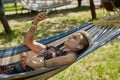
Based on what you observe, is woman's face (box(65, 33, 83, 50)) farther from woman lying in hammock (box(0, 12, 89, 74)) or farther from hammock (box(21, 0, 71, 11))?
hammock (box(21, 0, 71, 11))

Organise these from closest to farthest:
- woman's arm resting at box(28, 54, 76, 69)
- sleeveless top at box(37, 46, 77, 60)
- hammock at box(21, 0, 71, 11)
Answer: woman's arm resting at box(28, 54, 76, 69)
sleeveless top at box(37, 46, 77, 60)
hammock at box(21, 0, 71, 11)

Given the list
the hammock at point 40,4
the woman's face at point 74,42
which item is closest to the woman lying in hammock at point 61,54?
the woman's face at point 74,42

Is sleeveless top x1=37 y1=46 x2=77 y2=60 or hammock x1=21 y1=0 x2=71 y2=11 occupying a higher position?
sleeveless top x1=37 y1=46 x2=77 y2=60

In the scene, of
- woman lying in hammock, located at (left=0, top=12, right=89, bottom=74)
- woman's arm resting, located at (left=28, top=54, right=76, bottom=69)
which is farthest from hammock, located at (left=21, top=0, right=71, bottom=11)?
woman's arm resting, located at (left=28, top=54, right=76, bottom=69)

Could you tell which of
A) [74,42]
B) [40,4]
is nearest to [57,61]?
[74,42]

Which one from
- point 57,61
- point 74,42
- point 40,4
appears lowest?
point 40,4

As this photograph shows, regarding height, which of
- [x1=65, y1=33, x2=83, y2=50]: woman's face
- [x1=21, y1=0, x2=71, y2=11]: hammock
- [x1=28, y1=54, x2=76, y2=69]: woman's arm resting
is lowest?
[x1=21, y1=0, x2=71, y2=11]: hammock

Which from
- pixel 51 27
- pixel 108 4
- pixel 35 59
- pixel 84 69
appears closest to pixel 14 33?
pixel 51 27

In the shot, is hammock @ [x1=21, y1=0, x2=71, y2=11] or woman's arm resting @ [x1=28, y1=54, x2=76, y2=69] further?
hammock @ [x1=21, y1=0, x2=71, y2=11]

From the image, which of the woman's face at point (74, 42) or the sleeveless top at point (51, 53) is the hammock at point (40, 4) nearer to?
the sleeveless top at point (51, 53)

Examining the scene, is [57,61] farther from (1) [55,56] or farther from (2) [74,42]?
(2) [74,42]

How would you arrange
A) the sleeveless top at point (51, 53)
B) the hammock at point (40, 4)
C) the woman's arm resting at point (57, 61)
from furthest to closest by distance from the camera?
the hammock at point (40, 4)
the sleeveless top at point (51, 53)
the woman's arm resting at point (57, 61)

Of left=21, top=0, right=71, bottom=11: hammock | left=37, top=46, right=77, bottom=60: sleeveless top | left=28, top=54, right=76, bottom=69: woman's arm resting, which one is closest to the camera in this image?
left=28, top=54, right=76, bottom=69: woman's arm resting

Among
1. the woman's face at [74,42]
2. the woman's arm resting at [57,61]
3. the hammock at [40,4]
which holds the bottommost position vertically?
the hammock at [40,4]
